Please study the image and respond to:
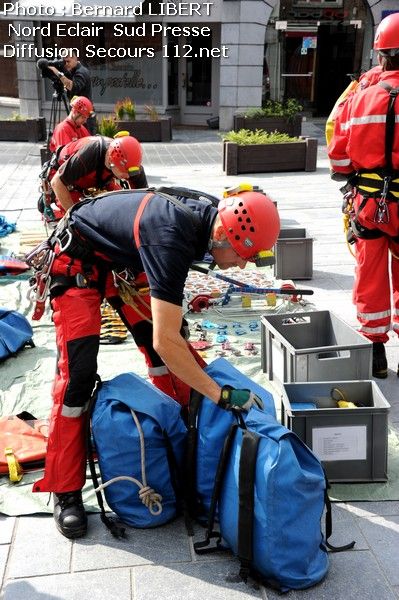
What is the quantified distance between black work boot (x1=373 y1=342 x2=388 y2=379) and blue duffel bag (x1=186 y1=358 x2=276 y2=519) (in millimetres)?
1938

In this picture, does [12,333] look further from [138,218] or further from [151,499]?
[138,218]

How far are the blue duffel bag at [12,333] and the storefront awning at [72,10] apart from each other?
14.6m

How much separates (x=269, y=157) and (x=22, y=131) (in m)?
6.90

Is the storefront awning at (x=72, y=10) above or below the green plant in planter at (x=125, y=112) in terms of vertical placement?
above

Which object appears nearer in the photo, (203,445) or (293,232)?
(203,445)

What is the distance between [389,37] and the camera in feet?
15.3

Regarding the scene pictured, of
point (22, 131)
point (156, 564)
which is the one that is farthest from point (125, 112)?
point (156, 564)

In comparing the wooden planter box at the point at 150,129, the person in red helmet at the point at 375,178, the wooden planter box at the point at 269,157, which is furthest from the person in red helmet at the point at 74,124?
the wooden planter box at the point at 150,129

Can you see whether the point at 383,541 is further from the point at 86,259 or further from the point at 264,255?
the point at 86,259

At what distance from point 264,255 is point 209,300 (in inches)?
140

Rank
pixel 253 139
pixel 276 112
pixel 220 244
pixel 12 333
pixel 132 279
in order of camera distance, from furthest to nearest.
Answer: pixel 276 112 < pixel 253 139 < pixel 12 333 < pixel 132 279 < pixel 220 244

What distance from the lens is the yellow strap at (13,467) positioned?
3943mm

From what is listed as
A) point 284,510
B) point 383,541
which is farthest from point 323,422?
Result: point 284,510

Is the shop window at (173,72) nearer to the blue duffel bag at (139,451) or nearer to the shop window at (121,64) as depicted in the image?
the shop window at (121,64)
